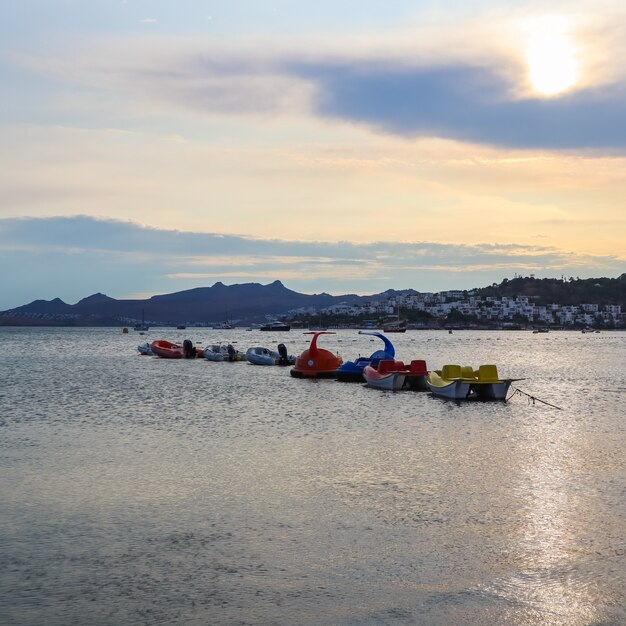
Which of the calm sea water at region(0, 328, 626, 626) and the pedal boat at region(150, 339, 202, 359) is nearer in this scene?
the calm sea water at region(0, 328, 626, 626)

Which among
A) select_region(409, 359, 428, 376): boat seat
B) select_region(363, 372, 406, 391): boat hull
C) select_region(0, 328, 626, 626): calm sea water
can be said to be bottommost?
select_region(0, 328, 626, 626): calm sea water

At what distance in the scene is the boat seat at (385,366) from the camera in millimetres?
53219

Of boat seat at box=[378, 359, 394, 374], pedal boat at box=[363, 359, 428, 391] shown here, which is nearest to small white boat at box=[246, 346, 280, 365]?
boat seat at box=[378, 359, 394, 374]

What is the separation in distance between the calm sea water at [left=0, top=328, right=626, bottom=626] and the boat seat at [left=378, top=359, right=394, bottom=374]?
1723 centimetres

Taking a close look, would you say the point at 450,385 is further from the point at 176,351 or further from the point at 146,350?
the point at 146,350

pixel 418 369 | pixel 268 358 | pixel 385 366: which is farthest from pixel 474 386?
pixel 268 358

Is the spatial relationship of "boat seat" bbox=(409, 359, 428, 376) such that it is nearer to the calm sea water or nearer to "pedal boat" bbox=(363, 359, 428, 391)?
"pedal boat" bbox=(363, 359, 428, 391)

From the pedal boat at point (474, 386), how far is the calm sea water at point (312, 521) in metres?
9.75

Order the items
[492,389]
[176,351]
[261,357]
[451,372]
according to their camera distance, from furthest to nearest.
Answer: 1. [176,351]
2. [261,357]
3. [451,372]
4. [492,389]

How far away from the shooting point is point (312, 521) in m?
16.5

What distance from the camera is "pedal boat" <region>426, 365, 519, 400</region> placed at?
45.2 m

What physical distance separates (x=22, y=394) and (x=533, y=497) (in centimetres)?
3966

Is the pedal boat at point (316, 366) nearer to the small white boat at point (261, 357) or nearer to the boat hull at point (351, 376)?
the boat hull at point (351, 376)

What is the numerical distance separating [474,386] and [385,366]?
9118 millimetres
